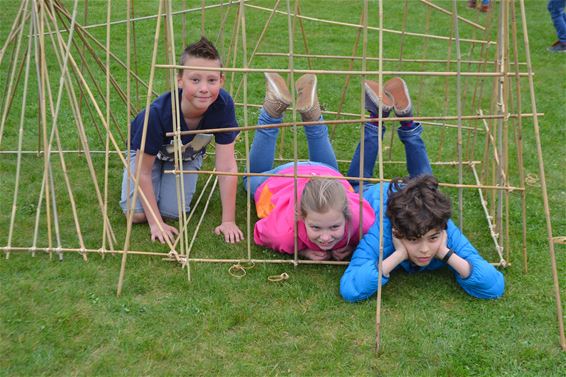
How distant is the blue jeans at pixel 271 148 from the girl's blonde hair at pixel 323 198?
783 mm

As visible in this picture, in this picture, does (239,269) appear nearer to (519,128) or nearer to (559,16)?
(519,128)

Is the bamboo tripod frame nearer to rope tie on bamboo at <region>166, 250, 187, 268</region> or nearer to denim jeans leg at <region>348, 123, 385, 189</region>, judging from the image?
rope tie on bamboo at <region>166, 250, 187, 268</region>

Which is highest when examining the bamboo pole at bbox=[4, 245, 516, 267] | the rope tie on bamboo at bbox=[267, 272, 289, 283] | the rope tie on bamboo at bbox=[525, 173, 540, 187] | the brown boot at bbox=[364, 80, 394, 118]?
the brown boot at bbox=[364, 80, 394, 118]

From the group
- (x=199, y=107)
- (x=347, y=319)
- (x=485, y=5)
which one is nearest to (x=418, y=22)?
(x=485, y=5)

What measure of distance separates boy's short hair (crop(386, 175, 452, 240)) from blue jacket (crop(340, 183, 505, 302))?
159mm

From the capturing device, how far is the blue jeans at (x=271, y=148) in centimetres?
407

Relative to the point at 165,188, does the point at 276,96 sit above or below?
above

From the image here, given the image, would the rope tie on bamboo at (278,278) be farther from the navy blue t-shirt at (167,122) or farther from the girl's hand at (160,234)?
the navy blue t-shirt at (167,122)

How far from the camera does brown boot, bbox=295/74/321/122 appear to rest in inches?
152

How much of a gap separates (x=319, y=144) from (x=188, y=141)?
0.85 meters

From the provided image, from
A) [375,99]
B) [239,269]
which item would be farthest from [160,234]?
[375,99]

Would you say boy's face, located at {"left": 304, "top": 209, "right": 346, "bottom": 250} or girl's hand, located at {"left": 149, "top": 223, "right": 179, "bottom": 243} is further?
girl's hand, located at {"left": 149, "top": 223, "right": 179, "bottom": 243}

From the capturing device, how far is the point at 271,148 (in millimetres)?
4129

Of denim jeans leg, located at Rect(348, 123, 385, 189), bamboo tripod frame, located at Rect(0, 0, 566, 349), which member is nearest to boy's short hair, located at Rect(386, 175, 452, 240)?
bamboo tripod frame, located at Rect(0, 0, 566, 349)
